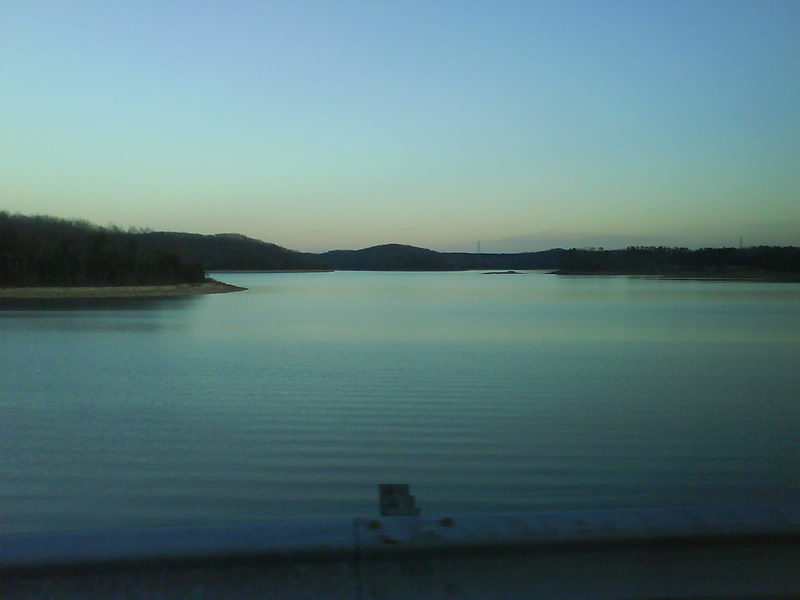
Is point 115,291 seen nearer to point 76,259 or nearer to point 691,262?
point 76,259

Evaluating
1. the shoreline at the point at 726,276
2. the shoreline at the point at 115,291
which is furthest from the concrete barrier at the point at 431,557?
the shoreline at the point at 726,276

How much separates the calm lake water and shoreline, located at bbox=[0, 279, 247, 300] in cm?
3542

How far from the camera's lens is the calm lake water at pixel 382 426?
5.99m

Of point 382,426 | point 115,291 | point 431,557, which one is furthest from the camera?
point 115,291

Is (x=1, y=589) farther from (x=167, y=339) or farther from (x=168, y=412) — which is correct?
(x=167, y=339)

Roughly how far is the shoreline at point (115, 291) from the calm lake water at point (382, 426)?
3542 centimetres

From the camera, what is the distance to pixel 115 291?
5756 centimetres

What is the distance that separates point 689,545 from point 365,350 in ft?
54.3

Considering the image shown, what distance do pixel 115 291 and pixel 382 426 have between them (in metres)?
52.9

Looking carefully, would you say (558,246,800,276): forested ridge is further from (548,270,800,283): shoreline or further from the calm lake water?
the calm lake water

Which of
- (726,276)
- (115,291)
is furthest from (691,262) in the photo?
(115,291)

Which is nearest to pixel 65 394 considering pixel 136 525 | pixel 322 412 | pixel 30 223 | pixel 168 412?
pixel 168 412

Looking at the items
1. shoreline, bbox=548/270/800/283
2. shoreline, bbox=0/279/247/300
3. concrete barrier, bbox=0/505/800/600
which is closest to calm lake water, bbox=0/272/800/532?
concrete barrier, bbox=0/505/800/600

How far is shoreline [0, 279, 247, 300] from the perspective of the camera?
5300 cm
